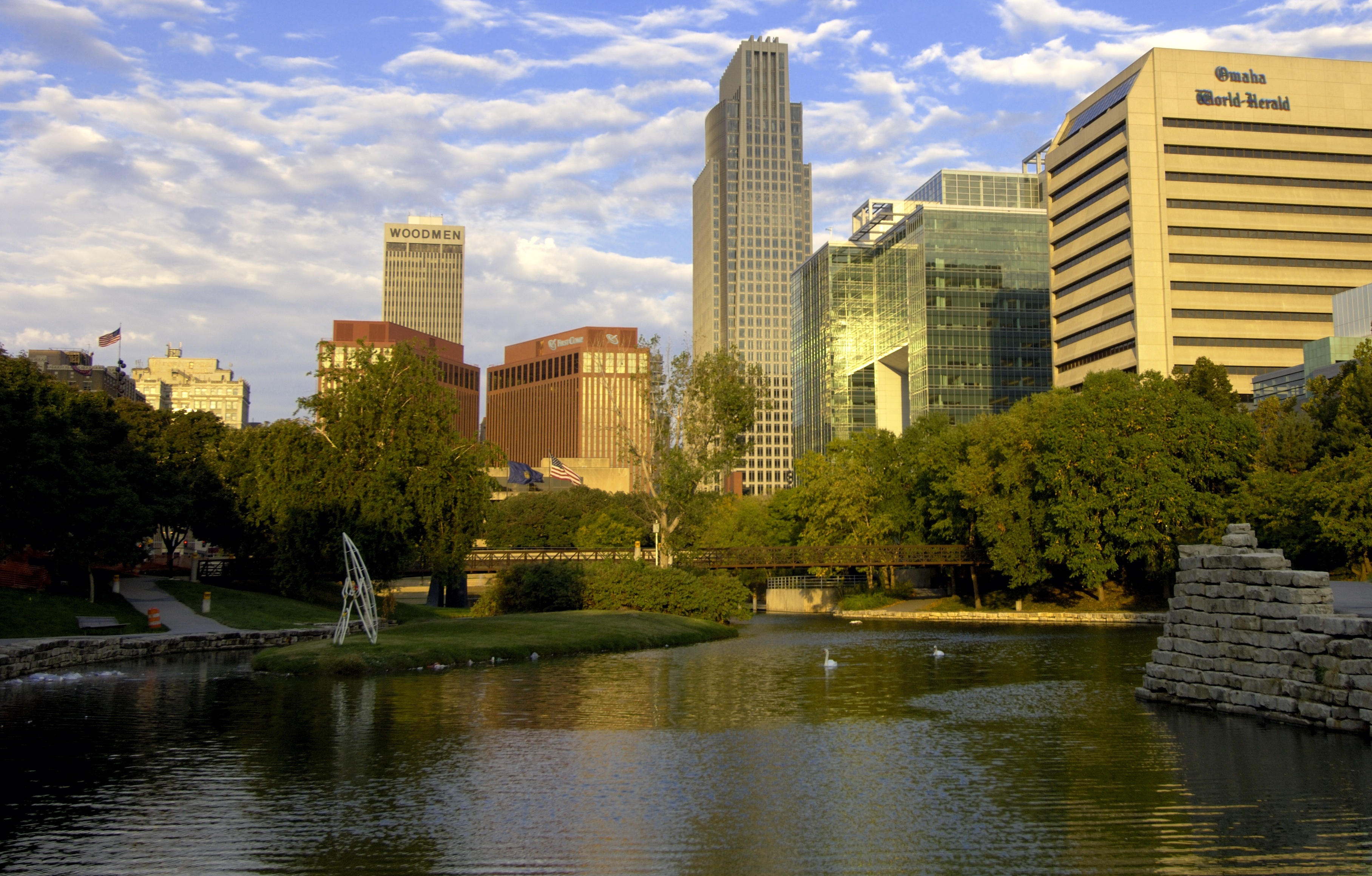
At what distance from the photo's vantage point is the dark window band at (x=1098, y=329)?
407ft

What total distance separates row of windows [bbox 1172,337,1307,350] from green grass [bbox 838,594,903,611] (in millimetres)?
55868

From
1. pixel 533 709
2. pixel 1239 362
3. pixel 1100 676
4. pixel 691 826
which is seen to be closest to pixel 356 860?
pixel 691 826

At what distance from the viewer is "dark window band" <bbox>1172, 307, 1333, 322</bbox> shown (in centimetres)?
12175

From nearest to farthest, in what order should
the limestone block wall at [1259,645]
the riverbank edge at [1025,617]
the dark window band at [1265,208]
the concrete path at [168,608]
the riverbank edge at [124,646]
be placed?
the limestone block wall at [1259,645] → the riverbank edge at [124,646] → the concrete path at [168,608] → the riverbank edge at [1025,617] → the dark window band at [1265,208]

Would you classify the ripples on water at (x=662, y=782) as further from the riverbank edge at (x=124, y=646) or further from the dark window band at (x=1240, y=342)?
the dark window band at (x=1240, y=342)

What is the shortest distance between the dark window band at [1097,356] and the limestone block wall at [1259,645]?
105 meters

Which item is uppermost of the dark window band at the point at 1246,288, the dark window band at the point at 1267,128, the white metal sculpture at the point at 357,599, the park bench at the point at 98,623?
the dark window band at the point at 1267,128

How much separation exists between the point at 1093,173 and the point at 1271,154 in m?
20.5

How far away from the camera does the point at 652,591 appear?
2477 inches

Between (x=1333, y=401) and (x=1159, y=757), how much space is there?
62.2 m

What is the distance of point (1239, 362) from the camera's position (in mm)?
121562

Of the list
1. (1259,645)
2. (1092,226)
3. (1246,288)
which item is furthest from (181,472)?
(1246,288)

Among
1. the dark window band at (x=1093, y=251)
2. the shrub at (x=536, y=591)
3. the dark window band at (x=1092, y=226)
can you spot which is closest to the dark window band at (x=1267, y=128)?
the dark window band at (x=1092, y=226)

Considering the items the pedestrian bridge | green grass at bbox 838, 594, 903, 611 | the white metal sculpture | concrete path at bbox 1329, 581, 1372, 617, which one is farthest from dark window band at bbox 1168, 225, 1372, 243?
the white metal sculpture
